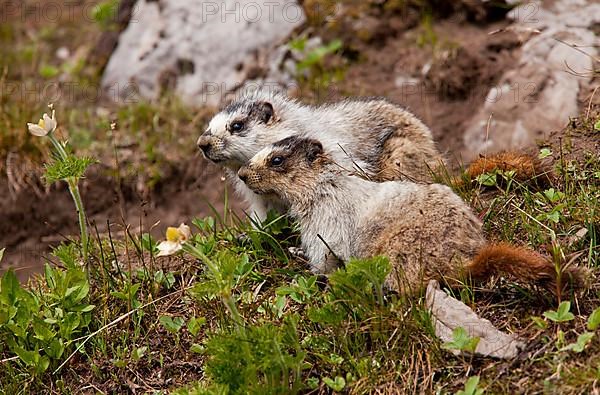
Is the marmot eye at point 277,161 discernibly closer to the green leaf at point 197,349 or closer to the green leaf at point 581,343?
the green leaf at point 197,349

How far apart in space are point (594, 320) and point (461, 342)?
1.82 ft

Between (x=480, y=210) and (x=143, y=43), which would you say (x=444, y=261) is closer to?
(x=480, y=210)

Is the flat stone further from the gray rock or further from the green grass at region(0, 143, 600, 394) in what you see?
the gray rock

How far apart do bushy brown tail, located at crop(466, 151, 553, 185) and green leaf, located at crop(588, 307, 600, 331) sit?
1.22 m

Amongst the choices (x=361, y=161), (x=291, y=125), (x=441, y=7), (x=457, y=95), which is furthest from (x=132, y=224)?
(x=441, y=7)

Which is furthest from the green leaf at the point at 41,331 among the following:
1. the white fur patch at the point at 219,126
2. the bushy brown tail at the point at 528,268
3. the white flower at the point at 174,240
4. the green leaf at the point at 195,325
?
the bushy brown tail at the point at 528,268

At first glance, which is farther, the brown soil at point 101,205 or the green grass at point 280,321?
the brown soil at point 101,205

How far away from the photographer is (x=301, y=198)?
4.38 meters

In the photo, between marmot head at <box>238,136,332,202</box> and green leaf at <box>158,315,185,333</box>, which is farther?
marmot head at <box>238,136,332,202</box>

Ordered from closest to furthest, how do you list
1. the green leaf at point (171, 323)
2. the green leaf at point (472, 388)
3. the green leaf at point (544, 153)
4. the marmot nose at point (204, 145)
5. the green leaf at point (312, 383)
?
1. the green leaf at point (472, 388)
2. the green leaf at point (312, 383)
3. the green leaf at point (171, 323)
4. the green leaf at point (544, 153)
5. the marmot nose at point (204, 145)

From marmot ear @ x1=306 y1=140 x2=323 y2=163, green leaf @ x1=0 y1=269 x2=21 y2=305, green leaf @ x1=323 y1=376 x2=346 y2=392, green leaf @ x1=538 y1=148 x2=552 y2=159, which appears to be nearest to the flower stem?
green leaf @ x1=0 y1=269 x2=21 y2=305

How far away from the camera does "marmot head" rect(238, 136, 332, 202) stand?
441 cm

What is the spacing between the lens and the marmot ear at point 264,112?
17.0 ft

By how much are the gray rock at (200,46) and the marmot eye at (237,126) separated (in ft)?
8.60
